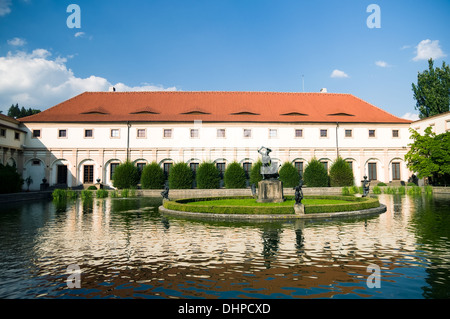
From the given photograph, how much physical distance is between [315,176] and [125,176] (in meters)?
22.6

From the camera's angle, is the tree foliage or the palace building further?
the tree foliage

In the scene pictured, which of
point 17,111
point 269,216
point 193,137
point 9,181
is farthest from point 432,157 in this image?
point 17,111

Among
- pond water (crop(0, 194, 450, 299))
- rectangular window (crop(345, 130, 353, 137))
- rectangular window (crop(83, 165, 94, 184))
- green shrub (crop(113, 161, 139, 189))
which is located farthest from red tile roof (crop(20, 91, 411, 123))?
pond water (crop(0, 194, 450, 299))

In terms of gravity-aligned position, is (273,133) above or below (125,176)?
above

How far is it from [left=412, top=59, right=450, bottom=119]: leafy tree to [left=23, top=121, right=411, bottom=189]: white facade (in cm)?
1732

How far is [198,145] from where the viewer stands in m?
40.5

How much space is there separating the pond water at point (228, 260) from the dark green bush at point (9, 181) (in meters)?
16.5

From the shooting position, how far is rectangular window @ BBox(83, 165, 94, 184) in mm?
40094

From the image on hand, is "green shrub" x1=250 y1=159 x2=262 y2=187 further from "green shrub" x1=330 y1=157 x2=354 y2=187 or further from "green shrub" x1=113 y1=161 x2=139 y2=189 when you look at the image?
"green shrub" x1=113 y1=161 x2=139 y2=189

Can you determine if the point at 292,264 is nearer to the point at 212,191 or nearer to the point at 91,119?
the point at 212,191

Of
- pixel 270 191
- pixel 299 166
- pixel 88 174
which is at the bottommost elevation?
pixel 270 191

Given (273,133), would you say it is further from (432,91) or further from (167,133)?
(432,91)
